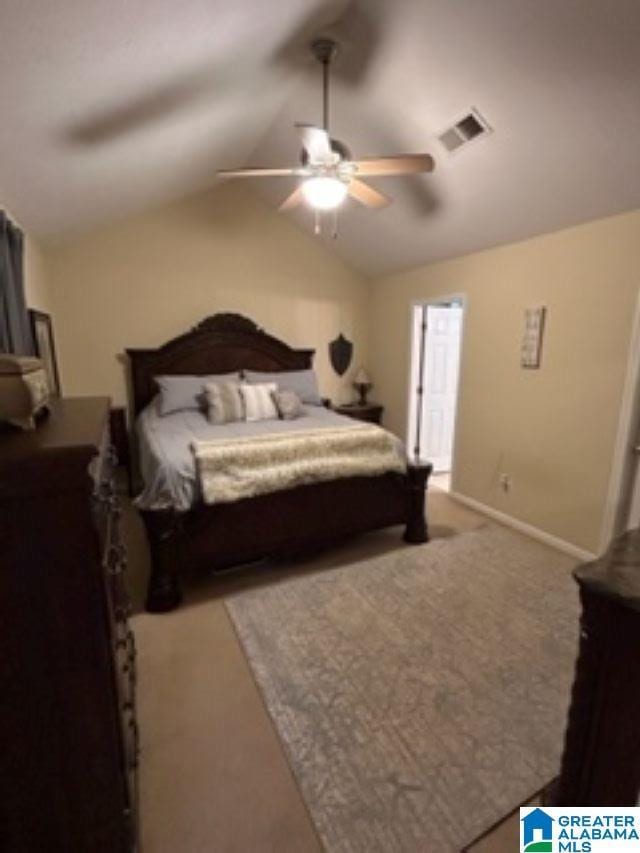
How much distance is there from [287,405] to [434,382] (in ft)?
Result: 5.87

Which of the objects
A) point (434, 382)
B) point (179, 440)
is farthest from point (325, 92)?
point (434, 382)

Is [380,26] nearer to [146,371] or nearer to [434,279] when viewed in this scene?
[434,279]

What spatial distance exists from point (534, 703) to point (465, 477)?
2269 millimetres

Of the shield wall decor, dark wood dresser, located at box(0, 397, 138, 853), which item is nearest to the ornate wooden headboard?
the shield wall decor

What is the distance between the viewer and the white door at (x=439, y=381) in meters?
4.44

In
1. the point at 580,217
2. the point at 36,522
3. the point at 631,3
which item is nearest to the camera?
the point at 36,522

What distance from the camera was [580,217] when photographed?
2.67 meters

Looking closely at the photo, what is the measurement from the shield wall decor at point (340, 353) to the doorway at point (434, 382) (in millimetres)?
857

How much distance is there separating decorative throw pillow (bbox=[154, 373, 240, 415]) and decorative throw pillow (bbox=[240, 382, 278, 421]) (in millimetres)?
421

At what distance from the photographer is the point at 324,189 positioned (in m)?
2.20

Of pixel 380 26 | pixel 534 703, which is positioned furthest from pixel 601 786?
pixel 380 26

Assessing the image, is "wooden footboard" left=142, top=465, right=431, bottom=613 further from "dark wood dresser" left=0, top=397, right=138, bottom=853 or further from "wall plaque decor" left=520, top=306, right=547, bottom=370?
"dark wood dresser" left=0, top=397, right=138, bottom=853

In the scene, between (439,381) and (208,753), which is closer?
(208,753)

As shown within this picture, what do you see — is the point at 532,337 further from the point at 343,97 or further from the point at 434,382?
the point at 343,97
